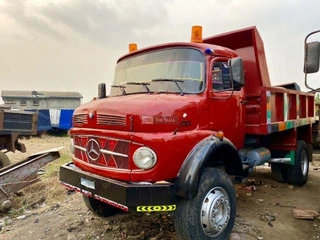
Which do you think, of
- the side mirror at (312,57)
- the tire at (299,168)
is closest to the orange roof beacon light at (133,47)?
the side mirror at (312,57)

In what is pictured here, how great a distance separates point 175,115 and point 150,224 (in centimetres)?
175

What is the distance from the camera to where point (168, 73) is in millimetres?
3611

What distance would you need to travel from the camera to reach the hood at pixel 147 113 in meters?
2.99

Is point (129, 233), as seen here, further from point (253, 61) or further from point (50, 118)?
point (50, 118)

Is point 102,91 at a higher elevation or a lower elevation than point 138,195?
higher

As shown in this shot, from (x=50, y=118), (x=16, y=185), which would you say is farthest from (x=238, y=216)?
(x=50, y=118)

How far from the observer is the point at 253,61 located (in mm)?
4711

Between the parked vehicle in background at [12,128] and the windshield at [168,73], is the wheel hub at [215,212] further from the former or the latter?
the parked vehicle in background at [12,128]

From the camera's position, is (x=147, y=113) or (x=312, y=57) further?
(x=312, y=57)

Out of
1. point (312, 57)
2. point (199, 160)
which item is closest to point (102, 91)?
point (199, 160)

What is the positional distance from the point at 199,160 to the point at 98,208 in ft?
6.47

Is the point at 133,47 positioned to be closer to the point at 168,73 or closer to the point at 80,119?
the point at 168,73

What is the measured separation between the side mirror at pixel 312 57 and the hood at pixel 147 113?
5.08 feet

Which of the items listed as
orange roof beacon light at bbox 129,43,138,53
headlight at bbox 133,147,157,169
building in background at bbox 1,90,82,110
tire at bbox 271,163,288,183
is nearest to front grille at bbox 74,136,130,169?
headlight at bbox 133,147,157,169
